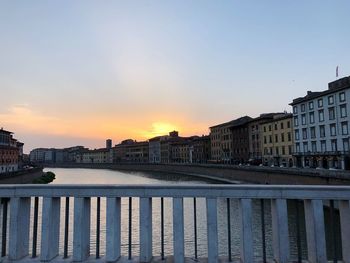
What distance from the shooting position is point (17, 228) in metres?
6.73

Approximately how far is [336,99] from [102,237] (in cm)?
5301

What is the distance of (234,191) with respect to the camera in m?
6.43

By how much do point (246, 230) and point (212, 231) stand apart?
0.64 m

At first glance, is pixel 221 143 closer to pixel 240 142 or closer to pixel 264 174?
pixel 240 142

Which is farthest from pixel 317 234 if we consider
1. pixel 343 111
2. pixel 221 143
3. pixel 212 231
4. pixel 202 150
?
pixel 202 150

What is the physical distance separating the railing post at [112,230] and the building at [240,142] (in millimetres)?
100435

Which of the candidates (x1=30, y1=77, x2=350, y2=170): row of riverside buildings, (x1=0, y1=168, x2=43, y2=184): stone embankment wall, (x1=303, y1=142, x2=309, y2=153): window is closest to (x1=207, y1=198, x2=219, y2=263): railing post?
(x1=30, y1=77, x2=350, y2=170): row of riverside buildings

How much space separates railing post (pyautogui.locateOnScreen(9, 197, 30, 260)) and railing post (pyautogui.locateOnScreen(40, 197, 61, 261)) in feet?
1.56

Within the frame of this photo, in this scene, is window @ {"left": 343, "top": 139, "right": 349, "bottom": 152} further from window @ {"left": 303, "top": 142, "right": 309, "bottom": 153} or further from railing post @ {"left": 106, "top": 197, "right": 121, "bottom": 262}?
railing post @ {"left": 106, "top": 197, "right": 121, "bottom": 262}

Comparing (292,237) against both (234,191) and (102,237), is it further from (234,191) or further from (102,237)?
(234,191)

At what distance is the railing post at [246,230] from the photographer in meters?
6.36

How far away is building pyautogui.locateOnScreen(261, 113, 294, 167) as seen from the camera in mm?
80938

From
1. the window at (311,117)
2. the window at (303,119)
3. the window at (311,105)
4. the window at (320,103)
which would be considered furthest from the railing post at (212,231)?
the window at (303,119)

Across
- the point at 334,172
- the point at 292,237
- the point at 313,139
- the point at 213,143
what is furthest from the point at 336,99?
the point at 213,143
